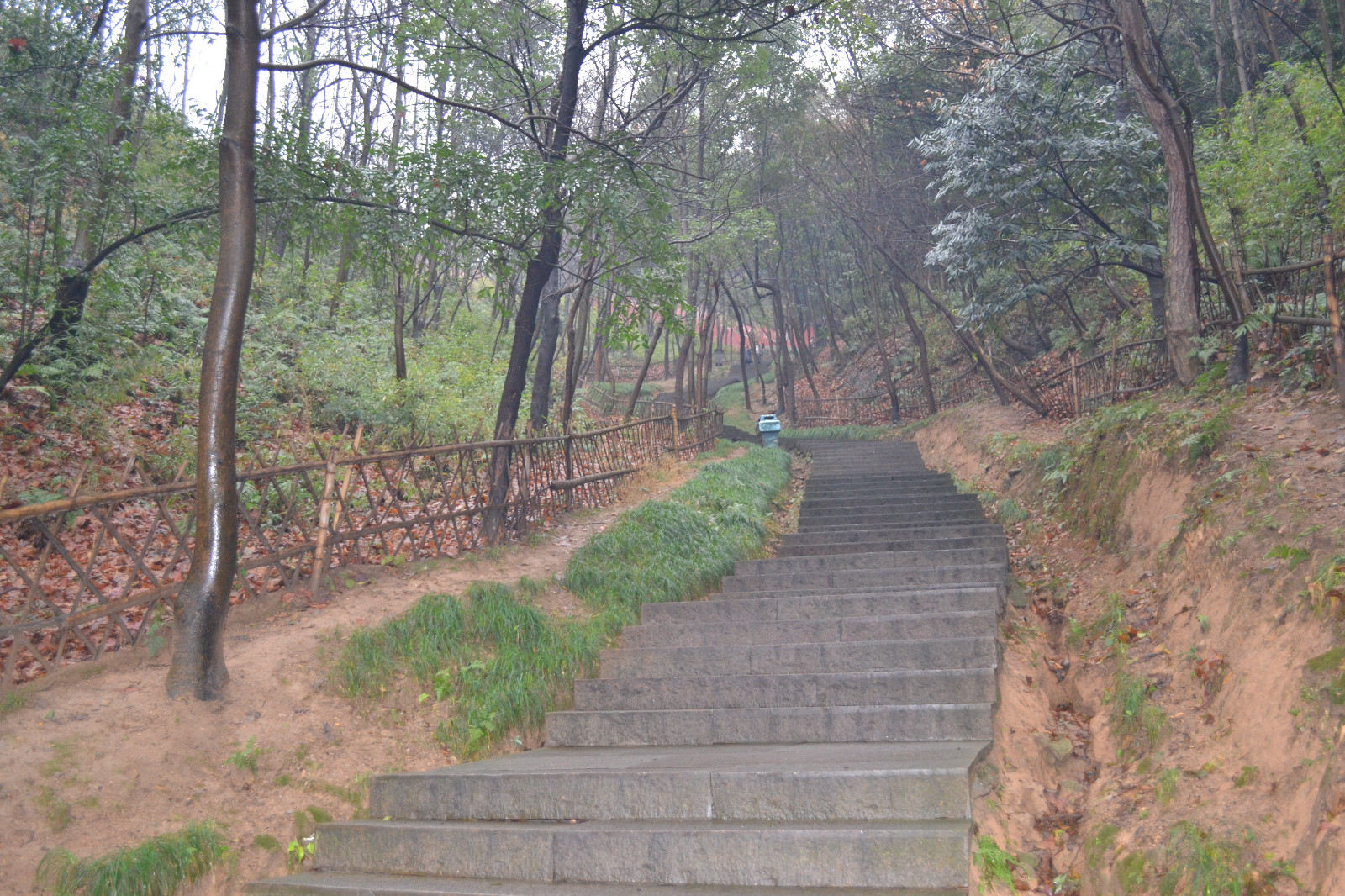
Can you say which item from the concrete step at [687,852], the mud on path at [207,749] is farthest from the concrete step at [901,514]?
the concrete step at [687,852]

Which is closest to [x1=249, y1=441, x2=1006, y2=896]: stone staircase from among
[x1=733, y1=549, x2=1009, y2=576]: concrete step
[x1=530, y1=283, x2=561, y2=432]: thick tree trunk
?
[x1=733, y1=549, x2=1009, y2=576]: concrete step

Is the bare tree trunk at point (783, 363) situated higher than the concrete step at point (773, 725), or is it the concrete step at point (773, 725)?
the bare tree trunk at point (783, 363)

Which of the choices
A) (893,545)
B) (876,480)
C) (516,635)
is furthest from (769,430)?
(516,635)

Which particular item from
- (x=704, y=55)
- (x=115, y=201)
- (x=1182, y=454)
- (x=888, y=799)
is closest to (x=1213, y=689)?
(x=888, y=799)

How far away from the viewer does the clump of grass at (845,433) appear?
2255cm

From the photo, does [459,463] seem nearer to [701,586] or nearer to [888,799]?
[701,586]

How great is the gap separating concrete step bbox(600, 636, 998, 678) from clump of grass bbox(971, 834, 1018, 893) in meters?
1.63

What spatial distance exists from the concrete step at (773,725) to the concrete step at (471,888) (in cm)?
131

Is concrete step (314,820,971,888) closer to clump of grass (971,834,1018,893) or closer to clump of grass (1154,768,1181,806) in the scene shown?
clump of grass (971,834,1018,893)

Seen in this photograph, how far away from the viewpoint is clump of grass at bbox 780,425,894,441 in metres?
22.5

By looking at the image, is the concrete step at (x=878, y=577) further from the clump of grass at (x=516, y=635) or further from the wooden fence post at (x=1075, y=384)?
the wooden fence post at (x=1075, y=384)

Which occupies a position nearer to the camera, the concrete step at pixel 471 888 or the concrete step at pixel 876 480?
the concrete step at pixel 471 888

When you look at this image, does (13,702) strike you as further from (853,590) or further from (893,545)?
(893,545)

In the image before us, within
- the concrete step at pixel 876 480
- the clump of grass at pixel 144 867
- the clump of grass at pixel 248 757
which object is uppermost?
the concrete step at pixel 876 480
